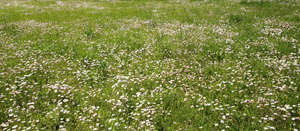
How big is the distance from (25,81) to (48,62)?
4.87ft

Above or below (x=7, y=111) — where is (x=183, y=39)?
above

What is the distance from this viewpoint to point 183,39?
380 inches

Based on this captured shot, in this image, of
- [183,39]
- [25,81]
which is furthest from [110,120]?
[183,39]

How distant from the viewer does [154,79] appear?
6.05m

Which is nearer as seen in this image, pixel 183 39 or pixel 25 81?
pixel 25 81

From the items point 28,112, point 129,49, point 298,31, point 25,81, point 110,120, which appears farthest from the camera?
point 298,31

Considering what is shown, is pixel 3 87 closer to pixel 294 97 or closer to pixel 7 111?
pixel 7 111

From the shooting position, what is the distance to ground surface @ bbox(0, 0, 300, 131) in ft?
14.2

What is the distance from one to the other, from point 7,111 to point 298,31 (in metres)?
11.5

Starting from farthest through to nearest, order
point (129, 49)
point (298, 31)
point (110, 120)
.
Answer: point (298, 31) → point (129, 49) → point (110, 120)

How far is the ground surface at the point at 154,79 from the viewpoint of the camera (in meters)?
4.33

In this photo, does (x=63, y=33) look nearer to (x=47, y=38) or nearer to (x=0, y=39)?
(x=47, y=38)

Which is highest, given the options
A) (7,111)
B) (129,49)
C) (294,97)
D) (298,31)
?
(298,31)

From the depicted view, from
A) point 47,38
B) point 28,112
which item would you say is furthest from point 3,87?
point 47,38
